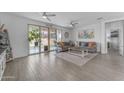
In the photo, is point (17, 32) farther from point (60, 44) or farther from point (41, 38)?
point (60, 44)

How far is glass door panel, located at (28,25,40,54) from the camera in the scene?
6.95m

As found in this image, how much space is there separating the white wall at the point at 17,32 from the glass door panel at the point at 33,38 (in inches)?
18.6

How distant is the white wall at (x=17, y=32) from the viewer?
5.19 meters

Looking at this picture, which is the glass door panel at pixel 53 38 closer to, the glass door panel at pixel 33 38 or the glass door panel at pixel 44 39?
the glass door panel at pixel 44 39

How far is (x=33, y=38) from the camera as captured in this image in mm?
7121

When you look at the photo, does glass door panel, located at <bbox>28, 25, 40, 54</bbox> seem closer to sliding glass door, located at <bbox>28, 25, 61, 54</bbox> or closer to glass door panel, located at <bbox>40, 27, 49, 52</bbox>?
sliding glass door, located at <bbox>28, 25, 61, 54</bbox>

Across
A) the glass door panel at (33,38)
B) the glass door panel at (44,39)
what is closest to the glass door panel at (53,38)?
the glass door panel at (44,39)

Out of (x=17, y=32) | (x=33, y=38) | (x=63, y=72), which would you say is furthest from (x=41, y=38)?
(x=63, y=72)

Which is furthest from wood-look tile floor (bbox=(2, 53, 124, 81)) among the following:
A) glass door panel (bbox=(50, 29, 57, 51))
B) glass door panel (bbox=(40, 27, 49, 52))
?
glass door panel (bbox=(50, 29, 57, 51))

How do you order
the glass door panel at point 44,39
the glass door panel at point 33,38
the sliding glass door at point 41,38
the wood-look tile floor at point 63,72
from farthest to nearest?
the glass door panel at point 44,39, the sliding glass door at point 41,38, the glass door panel at point 33,38, the wood-look tile floor at point 63,72
